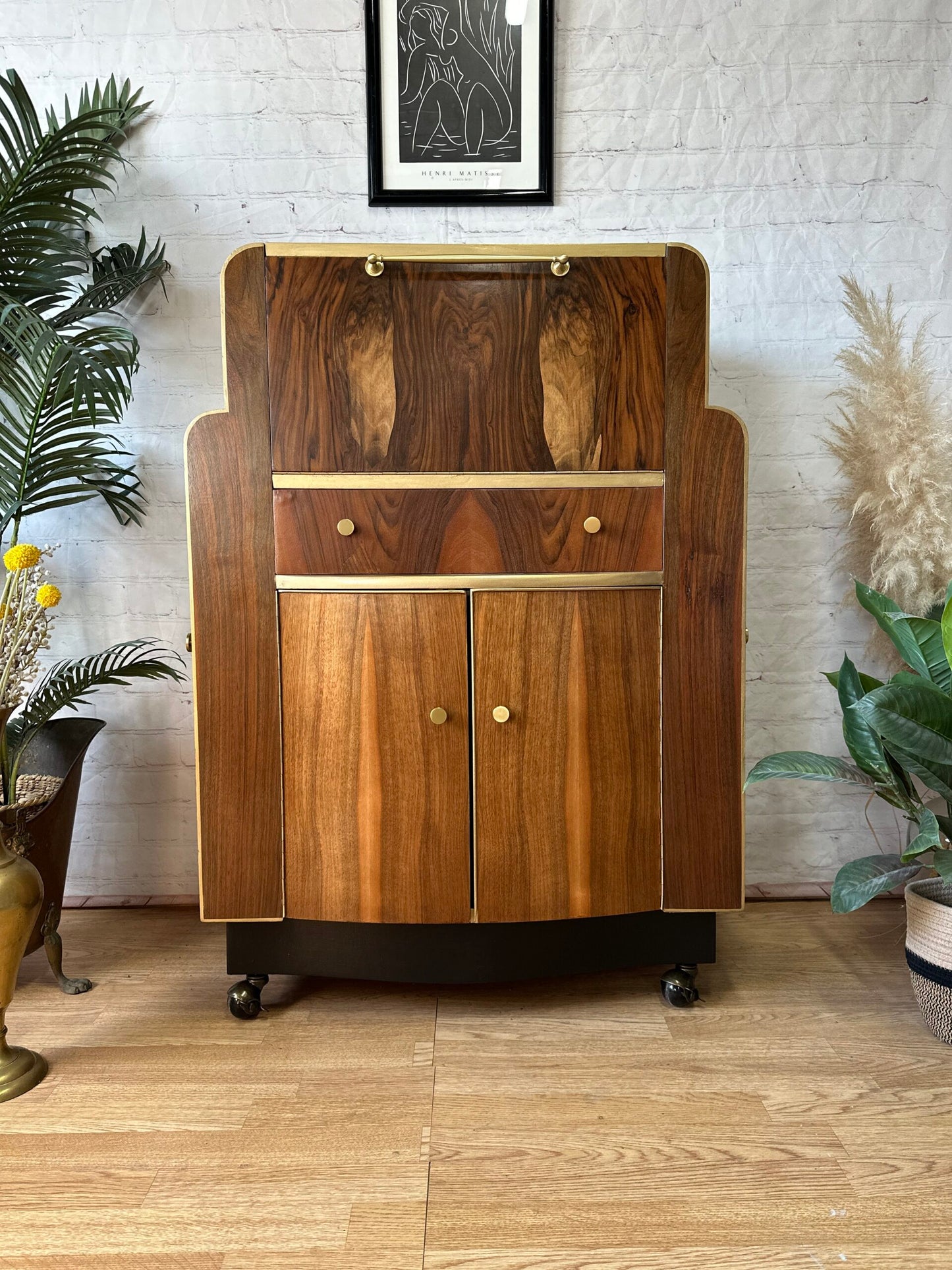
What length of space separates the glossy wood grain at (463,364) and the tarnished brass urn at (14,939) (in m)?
0.74

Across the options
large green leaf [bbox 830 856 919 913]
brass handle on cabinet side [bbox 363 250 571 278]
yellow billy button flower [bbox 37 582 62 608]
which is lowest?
large green leaf [bbox 830 856 919 913]

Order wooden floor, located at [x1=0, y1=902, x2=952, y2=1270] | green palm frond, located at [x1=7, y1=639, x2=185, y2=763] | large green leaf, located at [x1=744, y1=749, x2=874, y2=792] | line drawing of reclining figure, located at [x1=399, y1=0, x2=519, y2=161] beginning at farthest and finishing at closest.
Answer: line drawing of reclining figure, located at [x1=399, y1=0, x2=519, y2=161] → green palm frond, located at [x1=7, y1=639, x2=185, y2=763] → large green leaf, located at [x1=744, y1=749, x2=874, y2=792] → wooden floor, located at [x1=0, y1=902, x2=952, y2=1270]

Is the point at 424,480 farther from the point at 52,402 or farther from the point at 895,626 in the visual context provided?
the point at 895,626

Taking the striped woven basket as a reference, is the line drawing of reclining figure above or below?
above

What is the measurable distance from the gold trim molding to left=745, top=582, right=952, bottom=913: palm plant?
17.6 inches

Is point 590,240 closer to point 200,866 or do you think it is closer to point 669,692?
point 669,692

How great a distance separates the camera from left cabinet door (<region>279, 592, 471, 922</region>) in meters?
1.42

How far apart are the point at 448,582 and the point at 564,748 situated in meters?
0.33

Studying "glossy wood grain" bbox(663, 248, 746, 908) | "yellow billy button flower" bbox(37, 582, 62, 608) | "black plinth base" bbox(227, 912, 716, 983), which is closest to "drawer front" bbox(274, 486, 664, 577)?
"glossy wood grain" bbox(663, 248, 746, 908)

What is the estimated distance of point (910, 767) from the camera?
1.46 m

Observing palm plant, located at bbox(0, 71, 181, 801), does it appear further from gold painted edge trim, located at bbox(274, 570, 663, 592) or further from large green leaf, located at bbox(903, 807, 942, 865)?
large green leaf, located at bbox(903, 807, 942, 865)

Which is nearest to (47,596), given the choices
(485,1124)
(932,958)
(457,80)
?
(485,1124)

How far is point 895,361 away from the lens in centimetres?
171

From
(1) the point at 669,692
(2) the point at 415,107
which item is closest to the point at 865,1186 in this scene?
(1) the point at 669,692
